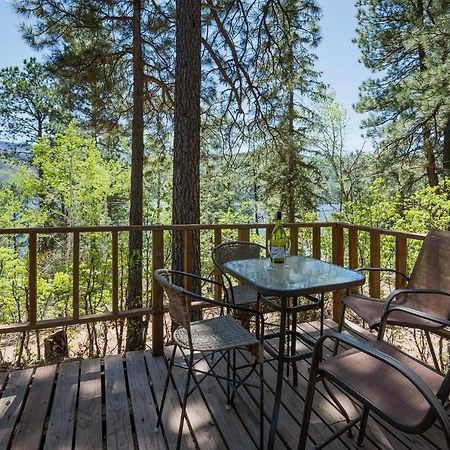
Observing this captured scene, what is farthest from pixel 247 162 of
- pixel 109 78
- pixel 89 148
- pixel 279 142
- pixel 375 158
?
pixel 89 148

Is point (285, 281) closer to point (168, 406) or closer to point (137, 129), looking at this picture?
point (168, 406)

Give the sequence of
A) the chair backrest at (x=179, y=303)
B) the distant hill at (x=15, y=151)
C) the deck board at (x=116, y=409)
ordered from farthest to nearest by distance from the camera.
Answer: the distant hill at (x=15, y=151)
the deck board at (x=116, y=409)
the chair backrest at (x=179, y=303)

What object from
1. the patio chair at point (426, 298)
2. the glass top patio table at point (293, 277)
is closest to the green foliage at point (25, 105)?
the glass top patio table at point (293, 277)

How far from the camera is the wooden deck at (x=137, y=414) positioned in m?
1.86

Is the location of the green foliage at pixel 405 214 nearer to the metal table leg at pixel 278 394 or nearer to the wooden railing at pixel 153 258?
the wooden railing at pixel 153 258

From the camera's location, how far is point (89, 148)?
10.5 metres

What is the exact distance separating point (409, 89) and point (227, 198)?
Answer: 9974mm

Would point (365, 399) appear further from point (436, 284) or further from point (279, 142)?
point (279, 142)

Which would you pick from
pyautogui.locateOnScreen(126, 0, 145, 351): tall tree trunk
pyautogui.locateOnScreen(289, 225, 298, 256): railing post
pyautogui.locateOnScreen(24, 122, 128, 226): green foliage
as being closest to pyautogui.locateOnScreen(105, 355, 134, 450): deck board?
pyautogui.locateOnScreen(289, 225, 298, 256): railing post

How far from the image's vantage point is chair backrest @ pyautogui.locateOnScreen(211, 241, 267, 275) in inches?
109

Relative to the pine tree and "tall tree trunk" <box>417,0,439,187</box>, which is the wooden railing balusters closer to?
the pine tree

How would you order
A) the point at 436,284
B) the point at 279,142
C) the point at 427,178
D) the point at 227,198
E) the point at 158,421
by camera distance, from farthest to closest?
the point at 227,198 < the point at 427,178 < the point at 279,142 < the point at 436,284 < the point at 158,421

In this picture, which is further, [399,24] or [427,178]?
[427,178]

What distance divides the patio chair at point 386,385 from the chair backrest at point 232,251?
132 cm
